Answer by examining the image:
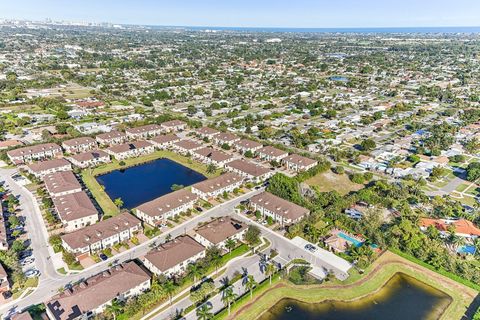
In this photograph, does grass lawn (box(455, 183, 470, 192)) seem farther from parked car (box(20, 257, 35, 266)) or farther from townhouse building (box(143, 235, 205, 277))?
parked car (box(20, 257, 35, 266))

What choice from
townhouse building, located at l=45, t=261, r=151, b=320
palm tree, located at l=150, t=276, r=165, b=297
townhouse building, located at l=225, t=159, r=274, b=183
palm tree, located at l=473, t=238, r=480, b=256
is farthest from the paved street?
palm tree, located at l=473, t=238, r=480, b=256

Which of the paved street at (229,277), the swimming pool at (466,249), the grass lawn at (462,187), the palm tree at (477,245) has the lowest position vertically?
the paved street at (229,277)

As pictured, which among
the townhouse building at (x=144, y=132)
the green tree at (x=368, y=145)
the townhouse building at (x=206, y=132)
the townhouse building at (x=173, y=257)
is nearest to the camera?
the townhouse building at (x=173, y=257)

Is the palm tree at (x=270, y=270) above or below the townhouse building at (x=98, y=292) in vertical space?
below

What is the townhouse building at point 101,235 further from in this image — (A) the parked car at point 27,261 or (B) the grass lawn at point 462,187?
(B) the grass lawn at point 462,187

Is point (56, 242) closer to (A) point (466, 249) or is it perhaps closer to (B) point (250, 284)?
(B) point (250, 284)

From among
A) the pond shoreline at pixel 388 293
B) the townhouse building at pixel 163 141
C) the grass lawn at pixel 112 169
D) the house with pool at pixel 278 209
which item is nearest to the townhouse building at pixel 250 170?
the grass lawn at pixel 112 169

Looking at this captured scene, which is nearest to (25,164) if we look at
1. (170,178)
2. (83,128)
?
(83,128)

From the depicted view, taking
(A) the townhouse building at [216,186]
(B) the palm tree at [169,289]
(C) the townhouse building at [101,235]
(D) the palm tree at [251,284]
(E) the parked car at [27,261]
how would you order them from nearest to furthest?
(B) the palm tree at [169,289] < (D) the palm tree at [251,284] < (E) the parked car at [27,261] < (C) the townhouse building at [101,235] < (A) the townhouse building at [216,186]
